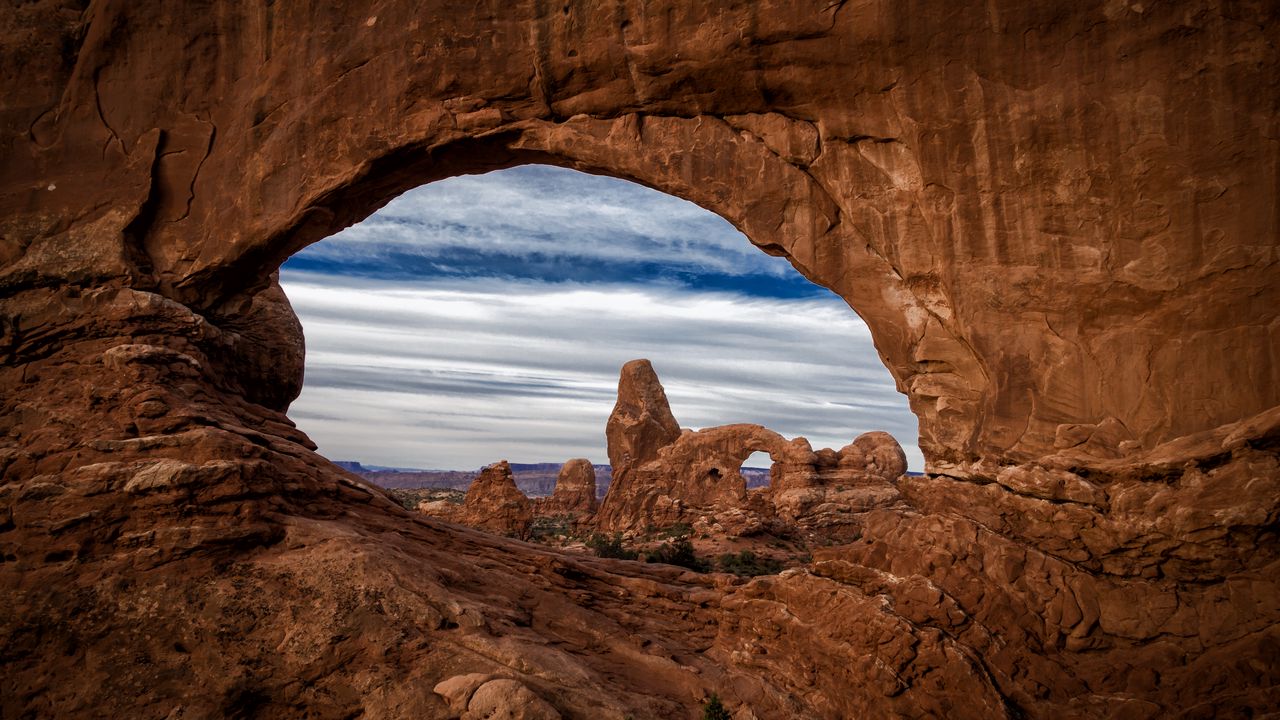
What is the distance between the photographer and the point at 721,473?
147ft

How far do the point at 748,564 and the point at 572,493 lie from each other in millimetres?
29718

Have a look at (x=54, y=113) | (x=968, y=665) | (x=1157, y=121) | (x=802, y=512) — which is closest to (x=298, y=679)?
(x=968, y=665)

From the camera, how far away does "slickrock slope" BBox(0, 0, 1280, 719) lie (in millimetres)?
7656

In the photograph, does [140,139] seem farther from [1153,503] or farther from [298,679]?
[1153,503]

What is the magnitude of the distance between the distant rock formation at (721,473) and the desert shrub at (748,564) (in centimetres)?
427

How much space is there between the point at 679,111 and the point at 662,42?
940 millimetres

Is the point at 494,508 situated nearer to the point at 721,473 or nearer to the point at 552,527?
the point at 552,527

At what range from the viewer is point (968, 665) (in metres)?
7.86

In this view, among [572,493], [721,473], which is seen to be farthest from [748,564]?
[572,493]

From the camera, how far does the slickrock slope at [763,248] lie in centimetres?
766

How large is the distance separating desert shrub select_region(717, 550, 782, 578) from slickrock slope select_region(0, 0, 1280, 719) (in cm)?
1350

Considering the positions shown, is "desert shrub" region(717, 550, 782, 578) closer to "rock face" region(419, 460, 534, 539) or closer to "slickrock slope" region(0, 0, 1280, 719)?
"rock face" region(419, 460, 534, 539)

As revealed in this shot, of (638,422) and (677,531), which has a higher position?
(638,422)

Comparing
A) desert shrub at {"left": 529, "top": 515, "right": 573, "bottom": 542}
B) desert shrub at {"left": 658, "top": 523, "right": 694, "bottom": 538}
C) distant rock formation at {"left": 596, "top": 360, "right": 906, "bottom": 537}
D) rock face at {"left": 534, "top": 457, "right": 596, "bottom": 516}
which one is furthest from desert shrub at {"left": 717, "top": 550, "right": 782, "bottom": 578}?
rock face at {"left": 534, "top": 457, "right": 596, "bottom": 516}
